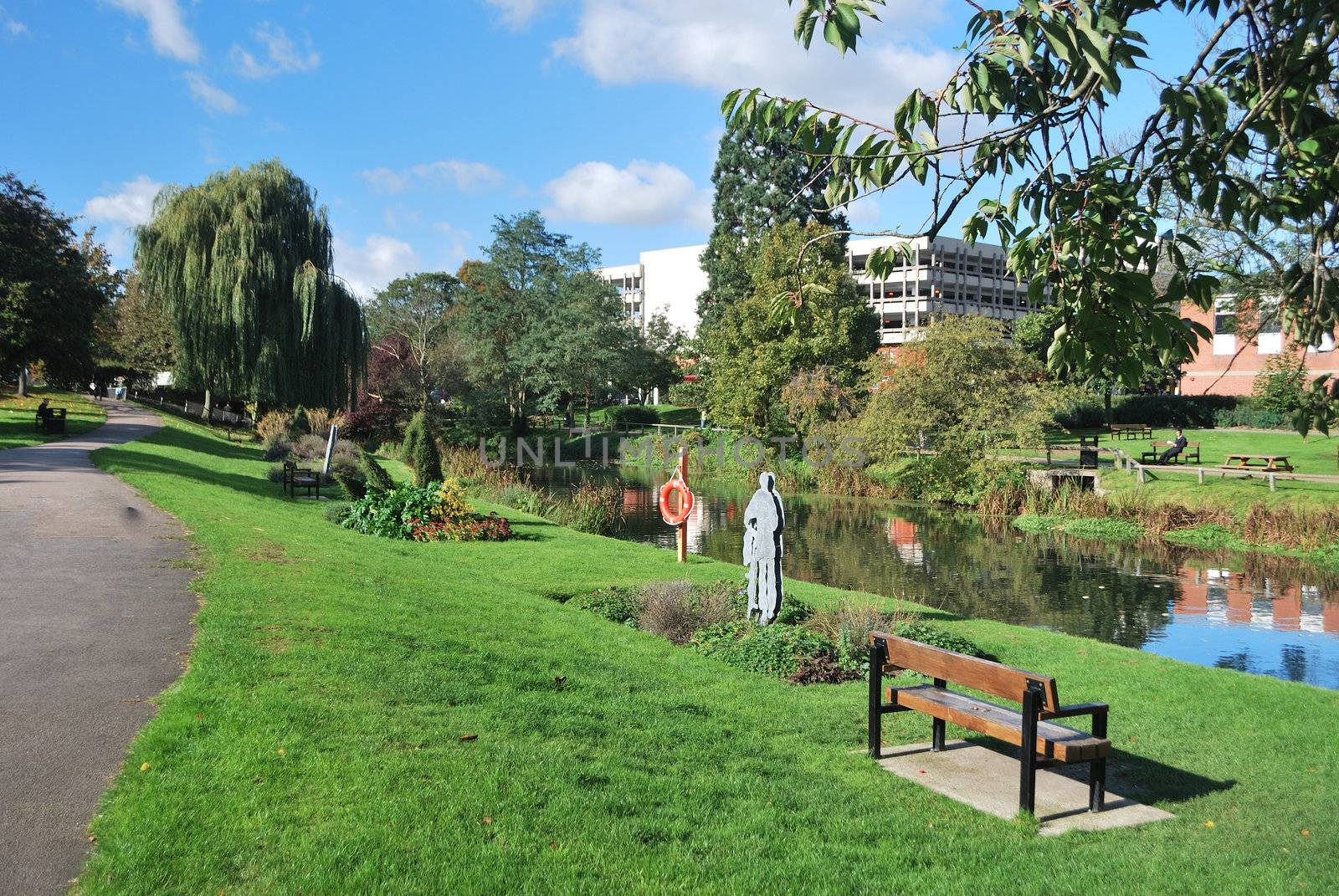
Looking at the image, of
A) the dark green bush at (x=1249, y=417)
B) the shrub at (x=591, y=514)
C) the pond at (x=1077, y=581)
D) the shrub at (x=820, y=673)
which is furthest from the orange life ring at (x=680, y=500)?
the dark green bush at (x=1249, y=417)

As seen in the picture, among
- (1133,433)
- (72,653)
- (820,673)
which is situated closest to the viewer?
(72,653)

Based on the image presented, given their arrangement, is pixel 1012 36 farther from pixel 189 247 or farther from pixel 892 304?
pixel 892 304

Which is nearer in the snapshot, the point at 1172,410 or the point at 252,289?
the point at 252,289

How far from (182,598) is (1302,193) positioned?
957 cm

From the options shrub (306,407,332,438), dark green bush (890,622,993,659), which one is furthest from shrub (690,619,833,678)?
shrub (306,407,332,438)

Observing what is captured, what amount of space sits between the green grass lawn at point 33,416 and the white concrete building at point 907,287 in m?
39.1

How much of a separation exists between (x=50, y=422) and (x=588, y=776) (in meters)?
30.4

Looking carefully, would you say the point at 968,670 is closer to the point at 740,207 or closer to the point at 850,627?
the point at 850,627

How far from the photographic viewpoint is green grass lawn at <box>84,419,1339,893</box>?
4.64m

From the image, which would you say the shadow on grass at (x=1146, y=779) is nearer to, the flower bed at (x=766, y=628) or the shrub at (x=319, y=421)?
the flower bed at (x=766, y=628)

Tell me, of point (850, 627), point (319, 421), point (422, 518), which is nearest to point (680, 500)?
point (422, 518)

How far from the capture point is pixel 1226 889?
16.3 ft

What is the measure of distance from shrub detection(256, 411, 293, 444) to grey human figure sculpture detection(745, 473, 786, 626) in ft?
88.9

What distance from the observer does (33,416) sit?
36.8 metres
